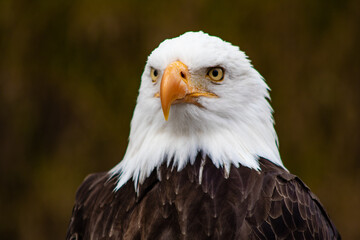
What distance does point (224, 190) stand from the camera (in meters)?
2.70

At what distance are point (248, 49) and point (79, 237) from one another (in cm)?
353

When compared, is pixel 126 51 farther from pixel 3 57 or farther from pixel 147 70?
pixel 147 70

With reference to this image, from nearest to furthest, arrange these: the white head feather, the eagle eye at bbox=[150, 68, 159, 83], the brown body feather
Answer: the brown body feather
the white head feather
the eagle eye at bbox=[150, 68, 159, 83]

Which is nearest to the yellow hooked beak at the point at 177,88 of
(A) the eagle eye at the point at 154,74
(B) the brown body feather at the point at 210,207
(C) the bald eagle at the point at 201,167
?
(C) the bald eagle at the point at 201,167

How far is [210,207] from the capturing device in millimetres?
2652

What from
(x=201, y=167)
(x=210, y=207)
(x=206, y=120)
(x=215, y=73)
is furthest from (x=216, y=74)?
(x=210, y=207)

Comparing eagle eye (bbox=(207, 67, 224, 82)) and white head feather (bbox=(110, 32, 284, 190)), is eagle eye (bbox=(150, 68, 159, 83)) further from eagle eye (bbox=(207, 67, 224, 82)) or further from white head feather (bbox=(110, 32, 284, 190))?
eagle eye (bbox=(207, 67, 224, 82))

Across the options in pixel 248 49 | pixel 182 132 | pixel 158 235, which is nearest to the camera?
pixel 158 235

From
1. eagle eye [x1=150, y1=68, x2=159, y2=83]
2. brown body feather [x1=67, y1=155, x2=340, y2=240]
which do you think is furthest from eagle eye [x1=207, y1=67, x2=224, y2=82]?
brown body feather [x1=67, y1=155, x2=340, y2=240]

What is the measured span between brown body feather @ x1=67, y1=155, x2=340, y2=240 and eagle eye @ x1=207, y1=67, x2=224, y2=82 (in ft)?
1.36

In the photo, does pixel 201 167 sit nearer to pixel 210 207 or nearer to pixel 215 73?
pixel 210 207

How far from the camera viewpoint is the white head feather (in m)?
2.81

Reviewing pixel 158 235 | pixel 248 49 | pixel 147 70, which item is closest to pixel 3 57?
pixel 248 49

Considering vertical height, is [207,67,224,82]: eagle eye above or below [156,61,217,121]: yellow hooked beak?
above
